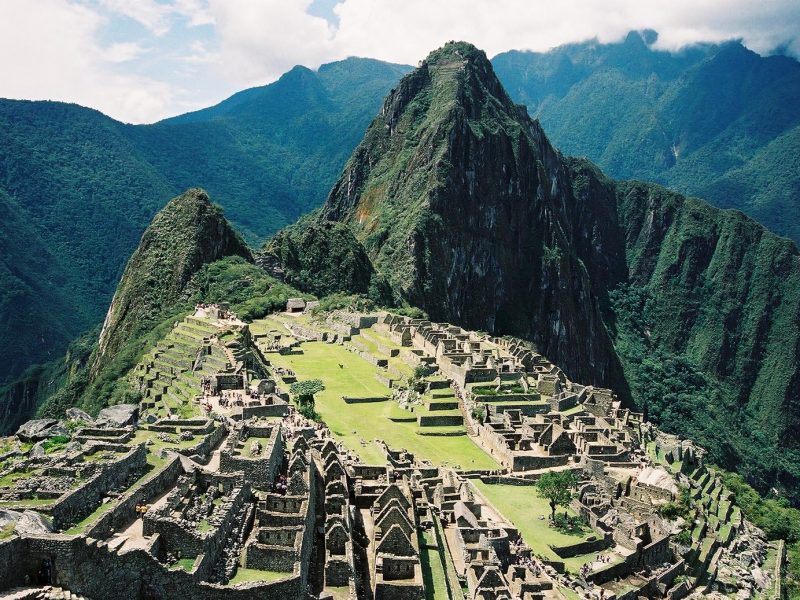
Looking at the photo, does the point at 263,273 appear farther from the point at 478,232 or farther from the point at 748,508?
the point at 478,232

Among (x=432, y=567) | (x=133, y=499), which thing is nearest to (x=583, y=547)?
(x=432, y=567)

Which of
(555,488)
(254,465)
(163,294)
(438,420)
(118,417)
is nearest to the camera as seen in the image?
(254,465)

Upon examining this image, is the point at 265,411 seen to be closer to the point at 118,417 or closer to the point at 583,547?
the point at 118,417

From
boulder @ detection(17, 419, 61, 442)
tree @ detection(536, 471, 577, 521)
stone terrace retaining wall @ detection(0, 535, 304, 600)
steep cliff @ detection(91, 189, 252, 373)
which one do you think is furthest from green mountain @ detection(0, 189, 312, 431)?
stone terrace retaining wall @ detection(0, 535, 304, 600)

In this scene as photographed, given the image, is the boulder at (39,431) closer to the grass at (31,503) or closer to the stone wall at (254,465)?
the stone wall at (254,465)

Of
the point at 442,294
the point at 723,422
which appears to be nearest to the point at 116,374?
the point at 442,294
